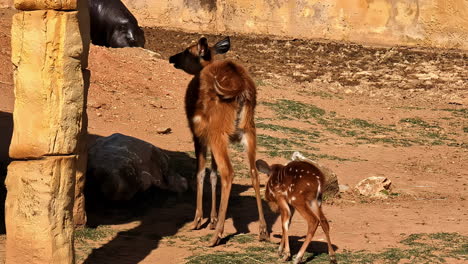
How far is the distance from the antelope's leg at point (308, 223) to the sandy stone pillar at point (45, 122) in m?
2.21

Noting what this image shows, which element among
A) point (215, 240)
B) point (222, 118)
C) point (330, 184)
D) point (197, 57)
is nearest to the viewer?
point (215, 240)

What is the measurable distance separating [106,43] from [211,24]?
605 cm

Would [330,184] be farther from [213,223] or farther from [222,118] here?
[222,118]

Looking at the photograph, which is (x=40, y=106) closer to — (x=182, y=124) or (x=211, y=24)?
(x=182, y=124)

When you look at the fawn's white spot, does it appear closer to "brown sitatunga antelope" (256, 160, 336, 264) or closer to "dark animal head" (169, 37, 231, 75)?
"dark animal head" (169, 37, 231, 75)

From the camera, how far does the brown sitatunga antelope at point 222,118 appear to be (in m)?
9.12

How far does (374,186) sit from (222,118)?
3229 millimetres

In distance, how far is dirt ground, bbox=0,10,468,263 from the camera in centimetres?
955

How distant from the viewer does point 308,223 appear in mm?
7961

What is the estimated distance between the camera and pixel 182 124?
47.5ft

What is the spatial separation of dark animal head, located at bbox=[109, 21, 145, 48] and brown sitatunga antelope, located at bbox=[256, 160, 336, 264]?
494 inches

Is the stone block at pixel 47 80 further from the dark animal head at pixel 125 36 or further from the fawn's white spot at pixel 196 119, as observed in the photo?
the dark animal head at pixel 125 36

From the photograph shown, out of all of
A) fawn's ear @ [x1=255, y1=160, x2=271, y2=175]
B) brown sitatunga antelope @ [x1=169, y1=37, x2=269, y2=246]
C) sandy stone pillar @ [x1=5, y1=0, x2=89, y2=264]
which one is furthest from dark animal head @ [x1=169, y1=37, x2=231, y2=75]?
sandy stone pillar @ [x1=5, y1=0, x2=89, y2=264]

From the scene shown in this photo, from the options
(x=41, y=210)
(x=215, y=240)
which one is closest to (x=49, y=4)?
(x=41, y=210)
